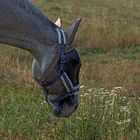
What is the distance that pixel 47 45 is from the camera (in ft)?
11.1

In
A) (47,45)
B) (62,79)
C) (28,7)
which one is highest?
(28,7)

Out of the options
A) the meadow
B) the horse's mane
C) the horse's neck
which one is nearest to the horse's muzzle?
the horse's neck

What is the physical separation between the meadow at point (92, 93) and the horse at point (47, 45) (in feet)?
3.58

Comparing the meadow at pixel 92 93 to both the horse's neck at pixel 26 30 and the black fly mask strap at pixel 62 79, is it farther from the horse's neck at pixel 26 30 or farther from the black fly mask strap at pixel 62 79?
the horse's neck at pixel 26 30

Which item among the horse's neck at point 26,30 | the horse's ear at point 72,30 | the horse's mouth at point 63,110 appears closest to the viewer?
the horse's neck at point 26,30

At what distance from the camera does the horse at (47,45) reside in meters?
3.27

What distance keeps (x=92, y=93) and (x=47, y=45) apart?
220cm

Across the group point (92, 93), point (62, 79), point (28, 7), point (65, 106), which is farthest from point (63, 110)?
point (92, 93)

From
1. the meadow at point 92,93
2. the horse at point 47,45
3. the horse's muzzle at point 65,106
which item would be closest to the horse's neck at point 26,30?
the horse at point 47,45

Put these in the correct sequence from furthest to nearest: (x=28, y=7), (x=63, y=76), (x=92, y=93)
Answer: (x=92, y=93), (x=63, y=76), (x=28, y=7)

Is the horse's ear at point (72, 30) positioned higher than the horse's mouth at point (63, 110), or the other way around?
the horse's ear at point (72, 30)

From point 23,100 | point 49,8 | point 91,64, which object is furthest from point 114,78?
point 49,8

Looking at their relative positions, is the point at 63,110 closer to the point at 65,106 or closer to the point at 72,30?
the point at 65,106

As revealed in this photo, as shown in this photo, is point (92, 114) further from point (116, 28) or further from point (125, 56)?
point (116, 28)
